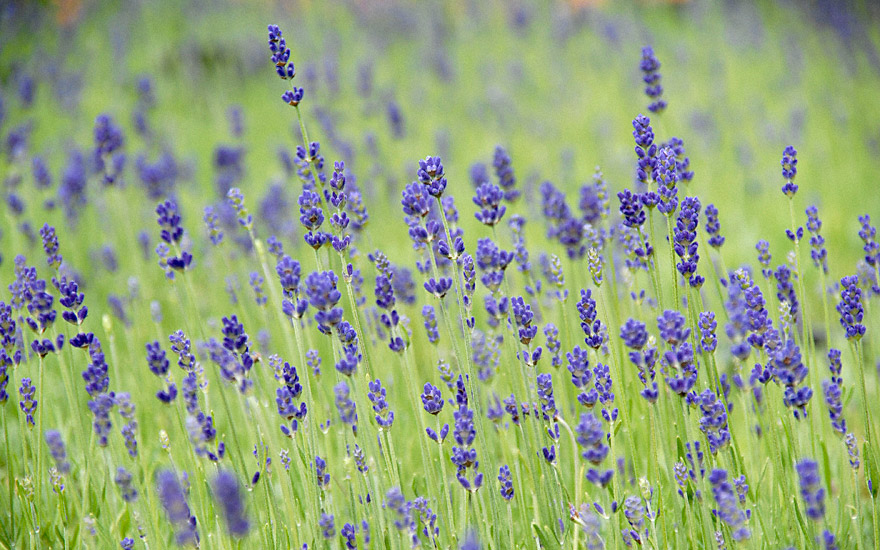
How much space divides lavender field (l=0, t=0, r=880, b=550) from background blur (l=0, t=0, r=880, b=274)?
0.05 m

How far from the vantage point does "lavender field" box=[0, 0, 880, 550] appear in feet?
5.01

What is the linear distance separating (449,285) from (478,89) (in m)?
6.91

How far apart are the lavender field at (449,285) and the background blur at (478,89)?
54 mm

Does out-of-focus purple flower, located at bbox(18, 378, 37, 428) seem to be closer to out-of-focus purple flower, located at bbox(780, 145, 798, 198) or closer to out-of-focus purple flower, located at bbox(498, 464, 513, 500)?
out-of-focus purple flower, located at bbox(498, 464, 513, 500)

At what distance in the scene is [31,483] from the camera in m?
1.79

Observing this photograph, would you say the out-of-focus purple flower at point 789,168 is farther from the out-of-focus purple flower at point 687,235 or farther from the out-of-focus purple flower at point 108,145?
the out-of-focus purple flower at point 108,145

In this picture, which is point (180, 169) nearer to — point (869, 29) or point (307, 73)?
point (307, 73)

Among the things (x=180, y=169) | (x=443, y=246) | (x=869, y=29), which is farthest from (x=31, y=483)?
(x=869, y=29)

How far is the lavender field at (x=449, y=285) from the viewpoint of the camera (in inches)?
60.1

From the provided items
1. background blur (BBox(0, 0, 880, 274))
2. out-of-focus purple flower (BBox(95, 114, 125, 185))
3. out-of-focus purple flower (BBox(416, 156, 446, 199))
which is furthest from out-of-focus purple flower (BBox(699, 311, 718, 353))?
out-of-focus purple flower (BBox(95, 114, 125, 185))

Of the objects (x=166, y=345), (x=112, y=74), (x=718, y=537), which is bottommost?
(x=718, y=537)

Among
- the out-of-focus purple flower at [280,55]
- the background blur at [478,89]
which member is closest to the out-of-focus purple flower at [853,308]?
the out-of-focus purple flower at [280,55]

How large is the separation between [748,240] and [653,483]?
2.91 metres

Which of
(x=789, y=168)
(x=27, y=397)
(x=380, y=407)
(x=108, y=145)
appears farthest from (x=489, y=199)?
(x=108, y=145)
